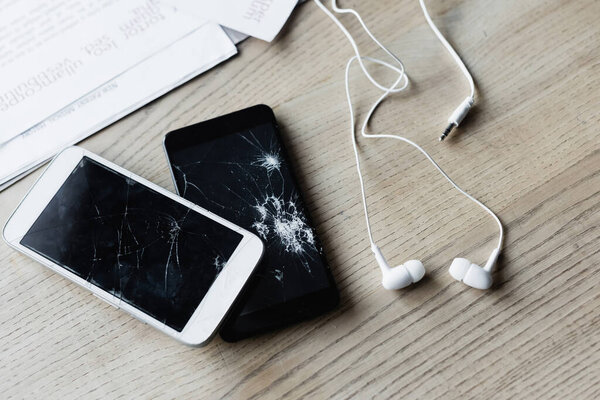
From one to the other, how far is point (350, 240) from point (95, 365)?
0.83 feet

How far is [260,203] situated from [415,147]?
157mm

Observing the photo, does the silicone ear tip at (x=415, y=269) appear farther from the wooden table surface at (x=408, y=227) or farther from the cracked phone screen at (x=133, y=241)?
the cracked phone screen at (x=133, y=241)

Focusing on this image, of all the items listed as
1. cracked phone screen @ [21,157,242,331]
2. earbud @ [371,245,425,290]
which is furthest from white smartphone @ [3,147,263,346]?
earbud @ [371,245,425,290]

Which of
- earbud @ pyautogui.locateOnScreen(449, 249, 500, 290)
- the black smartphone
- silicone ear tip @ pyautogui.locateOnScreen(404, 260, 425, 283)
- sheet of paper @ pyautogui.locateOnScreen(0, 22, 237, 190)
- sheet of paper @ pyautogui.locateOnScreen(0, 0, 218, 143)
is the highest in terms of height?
sheet of paper @ pyautogui.locateOnScreen(0, 0, 218, 143)

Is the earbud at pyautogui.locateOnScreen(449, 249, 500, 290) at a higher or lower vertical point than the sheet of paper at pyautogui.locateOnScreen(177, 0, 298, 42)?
lower

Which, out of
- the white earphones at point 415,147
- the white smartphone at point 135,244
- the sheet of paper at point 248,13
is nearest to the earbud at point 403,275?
the white earphones at point 415,147

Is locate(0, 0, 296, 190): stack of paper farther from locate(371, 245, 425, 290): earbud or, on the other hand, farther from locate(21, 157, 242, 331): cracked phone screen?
locate(371, 245, 425, 290): earbud

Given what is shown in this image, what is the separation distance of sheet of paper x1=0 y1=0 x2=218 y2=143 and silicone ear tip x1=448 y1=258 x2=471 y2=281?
35cm

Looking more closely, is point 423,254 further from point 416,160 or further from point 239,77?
point 239,77

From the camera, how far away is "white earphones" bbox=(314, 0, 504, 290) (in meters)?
0.50

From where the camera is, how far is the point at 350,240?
534mm

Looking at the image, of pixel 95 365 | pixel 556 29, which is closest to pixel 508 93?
pixel 556 29

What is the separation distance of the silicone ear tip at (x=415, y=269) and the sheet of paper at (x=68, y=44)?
32cm

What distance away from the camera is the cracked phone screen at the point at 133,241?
1.64ft
